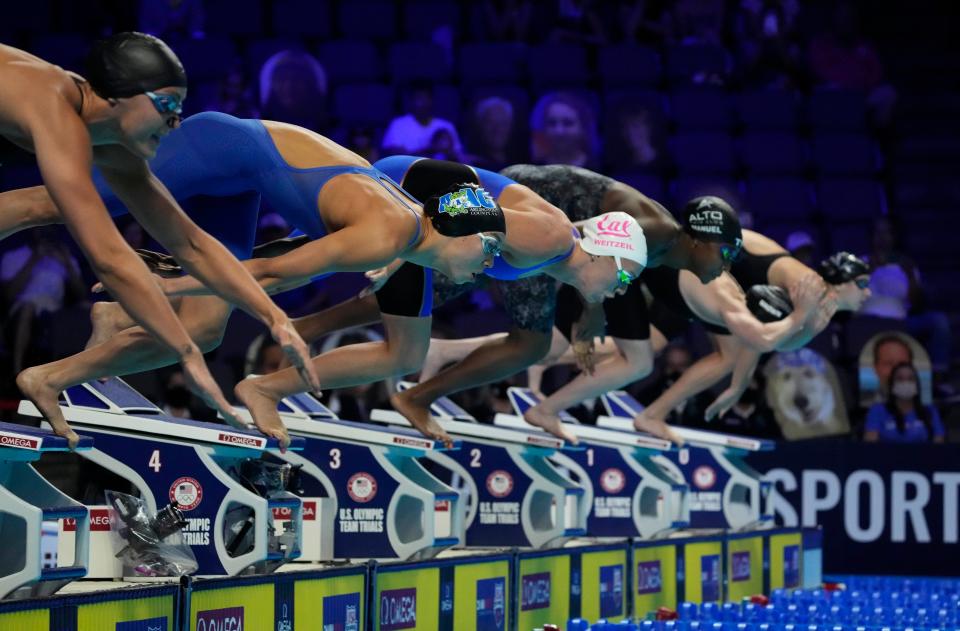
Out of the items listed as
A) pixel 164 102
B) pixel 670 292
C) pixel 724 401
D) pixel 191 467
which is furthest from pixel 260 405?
pixel 724 401

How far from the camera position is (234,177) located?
488 cm

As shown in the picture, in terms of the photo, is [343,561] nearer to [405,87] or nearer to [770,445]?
[770,445]

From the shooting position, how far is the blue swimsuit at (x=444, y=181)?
5707mm

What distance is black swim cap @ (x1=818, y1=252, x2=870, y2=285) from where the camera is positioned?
25.2 feet

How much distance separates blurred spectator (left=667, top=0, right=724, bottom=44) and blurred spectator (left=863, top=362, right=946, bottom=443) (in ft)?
13.8

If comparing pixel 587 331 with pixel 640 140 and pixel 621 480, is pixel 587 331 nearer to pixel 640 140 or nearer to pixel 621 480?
pixel 621 480

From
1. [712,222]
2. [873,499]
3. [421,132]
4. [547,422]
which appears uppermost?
[421,132]

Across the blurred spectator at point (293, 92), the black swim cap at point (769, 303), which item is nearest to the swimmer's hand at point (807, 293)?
the black swim cap at point (769, 303)

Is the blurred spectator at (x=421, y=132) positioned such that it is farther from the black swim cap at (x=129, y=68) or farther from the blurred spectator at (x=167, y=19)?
the black swim cap at (x=129, y=68)

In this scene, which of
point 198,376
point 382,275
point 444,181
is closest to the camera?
point 198,376

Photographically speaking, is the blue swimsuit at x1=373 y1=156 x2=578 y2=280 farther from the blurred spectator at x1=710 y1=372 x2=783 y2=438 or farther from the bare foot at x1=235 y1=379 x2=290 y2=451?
the blurred spectator at x1=710 y1=372 x2=783 y2=438

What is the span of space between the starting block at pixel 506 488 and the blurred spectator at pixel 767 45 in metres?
7.03

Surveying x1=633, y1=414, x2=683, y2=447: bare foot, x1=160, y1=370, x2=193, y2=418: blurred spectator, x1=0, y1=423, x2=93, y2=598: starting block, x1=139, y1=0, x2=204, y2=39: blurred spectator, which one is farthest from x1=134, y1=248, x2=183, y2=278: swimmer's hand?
x1=139, y1=0, x2=204, y2=39: blurred spectator

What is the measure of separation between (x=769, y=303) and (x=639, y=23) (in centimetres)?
595
